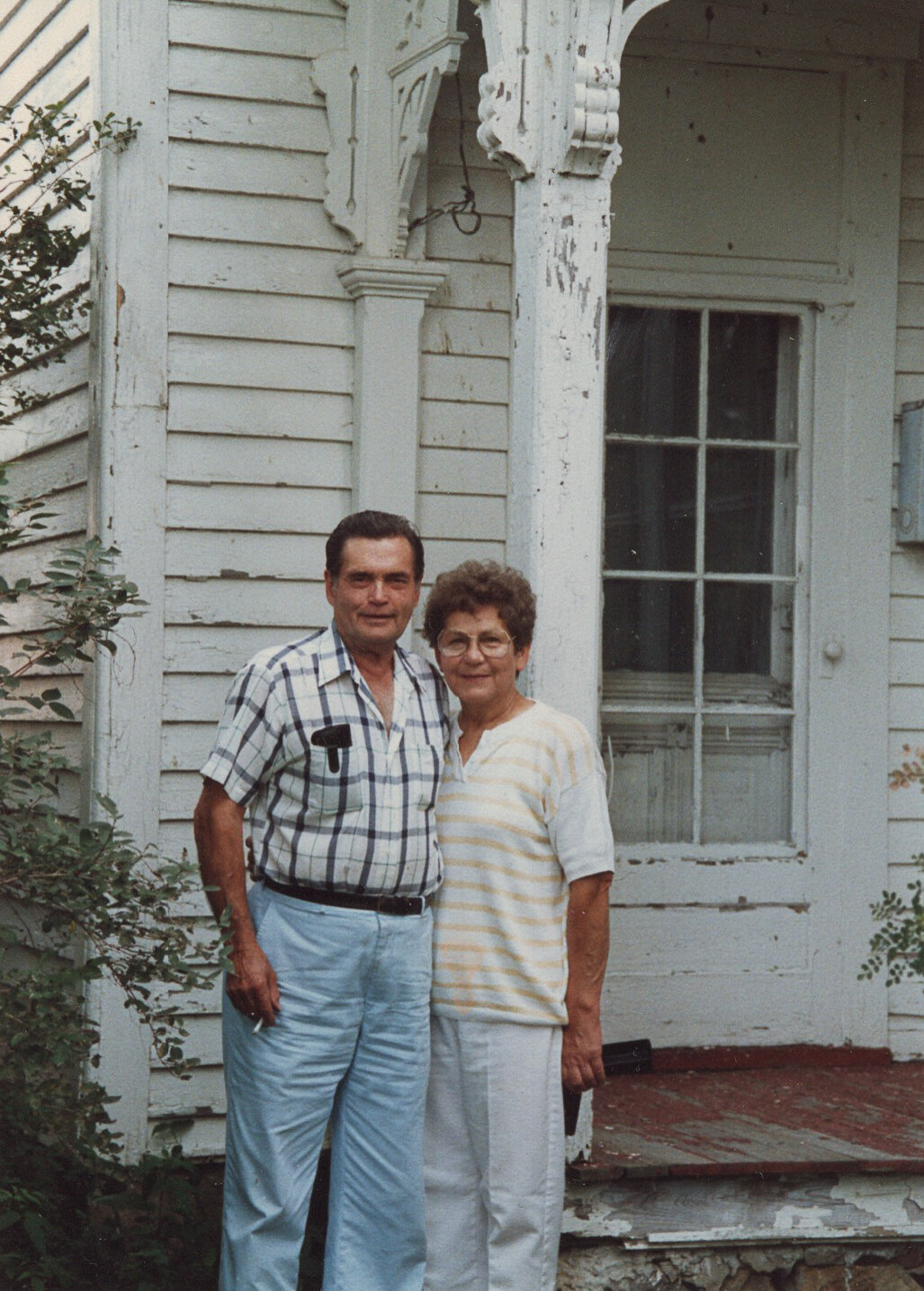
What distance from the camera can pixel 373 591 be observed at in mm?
3445

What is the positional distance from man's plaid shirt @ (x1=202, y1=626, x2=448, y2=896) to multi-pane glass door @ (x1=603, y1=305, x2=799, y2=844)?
209cm

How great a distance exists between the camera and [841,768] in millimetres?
5516

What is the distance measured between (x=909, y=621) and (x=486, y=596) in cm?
248

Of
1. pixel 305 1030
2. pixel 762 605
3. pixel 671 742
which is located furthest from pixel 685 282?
pixel 305 1030

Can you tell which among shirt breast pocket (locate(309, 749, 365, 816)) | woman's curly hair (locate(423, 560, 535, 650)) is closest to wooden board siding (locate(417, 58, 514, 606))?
woman's curly hair (locate(423, 560, 535, 650))

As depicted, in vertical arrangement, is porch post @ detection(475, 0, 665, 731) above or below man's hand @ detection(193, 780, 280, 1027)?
above

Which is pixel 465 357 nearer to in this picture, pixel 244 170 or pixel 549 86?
pixel 244 170

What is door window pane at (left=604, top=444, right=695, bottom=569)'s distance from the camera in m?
5.47

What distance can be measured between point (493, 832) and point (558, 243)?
1.31 metres

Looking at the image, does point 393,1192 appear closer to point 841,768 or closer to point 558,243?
point 558,243

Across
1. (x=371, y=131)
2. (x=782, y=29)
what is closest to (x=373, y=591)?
(x=371, y=131)

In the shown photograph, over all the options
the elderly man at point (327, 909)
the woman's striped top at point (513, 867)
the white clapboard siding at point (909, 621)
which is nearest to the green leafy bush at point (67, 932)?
the elderly man at point (327, 909)

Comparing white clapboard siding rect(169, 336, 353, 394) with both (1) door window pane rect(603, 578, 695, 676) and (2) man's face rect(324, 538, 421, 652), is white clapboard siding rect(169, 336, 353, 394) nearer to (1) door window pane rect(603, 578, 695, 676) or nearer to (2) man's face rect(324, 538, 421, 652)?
(1) door window pane rect(603, 578, 695, 676)

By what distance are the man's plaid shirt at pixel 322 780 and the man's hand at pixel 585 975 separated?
1.01ft
